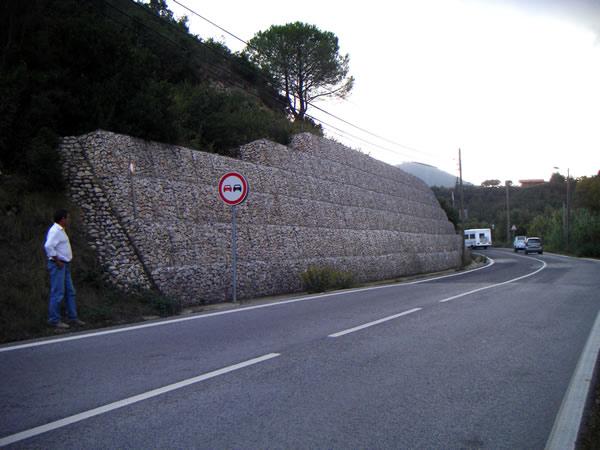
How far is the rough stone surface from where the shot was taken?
462 inches

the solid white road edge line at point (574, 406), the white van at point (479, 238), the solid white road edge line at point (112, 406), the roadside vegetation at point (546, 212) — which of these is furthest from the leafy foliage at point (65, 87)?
the white van at point (479, 238)

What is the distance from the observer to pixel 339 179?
1014 inches

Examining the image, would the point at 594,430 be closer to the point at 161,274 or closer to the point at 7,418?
the point at 7,418

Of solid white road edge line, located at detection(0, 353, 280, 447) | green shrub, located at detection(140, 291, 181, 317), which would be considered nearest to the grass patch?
green shrub, located at detection(140, 291, 181, 317)

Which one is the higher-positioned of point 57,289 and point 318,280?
point 57,289

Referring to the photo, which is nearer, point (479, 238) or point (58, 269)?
point (58, 269)

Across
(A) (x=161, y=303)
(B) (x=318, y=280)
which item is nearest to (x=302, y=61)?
(B) (x=318, y=280)

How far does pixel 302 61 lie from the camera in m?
36.4

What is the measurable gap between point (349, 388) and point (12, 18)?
13888mm

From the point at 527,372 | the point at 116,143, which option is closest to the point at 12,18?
the point at 116,143

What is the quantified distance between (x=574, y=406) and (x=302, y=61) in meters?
34.7

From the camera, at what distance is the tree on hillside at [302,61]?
36.3 m

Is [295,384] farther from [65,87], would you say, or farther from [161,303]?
[65,87]

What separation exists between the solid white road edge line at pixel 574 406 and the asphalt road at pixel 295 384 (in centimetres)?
9
